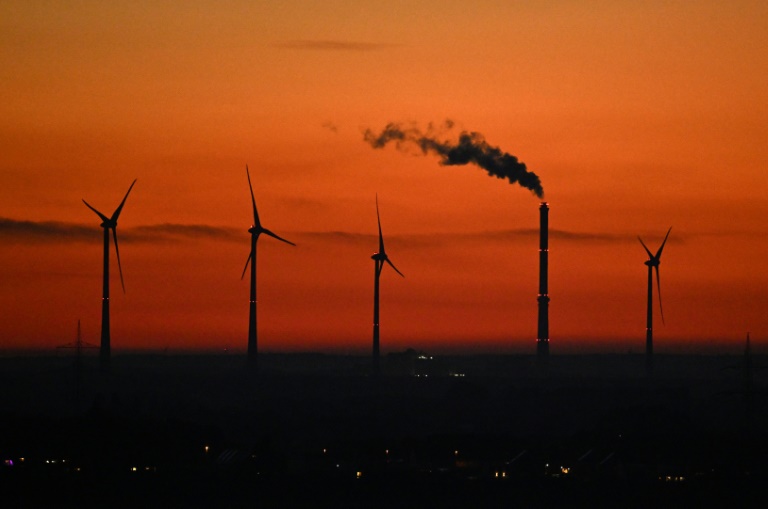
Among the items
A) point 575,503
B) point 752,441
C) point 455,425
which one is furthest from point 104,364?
point 575,503

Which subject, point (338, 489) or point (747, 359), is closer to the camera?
point (338, 489)

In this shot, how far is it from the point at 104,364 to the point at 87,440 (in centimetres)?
7379

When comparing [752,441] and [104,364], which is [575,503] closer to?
[752,441]

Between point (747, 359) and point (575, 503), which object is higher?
point (747, 359)

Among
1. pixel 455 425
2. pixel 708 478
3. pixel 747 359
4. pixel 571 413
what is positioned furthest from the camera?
pixel 571 413

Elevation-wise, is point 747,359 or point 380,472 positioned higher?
point 747,359

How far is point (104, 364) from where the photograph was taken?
186250 millimetres

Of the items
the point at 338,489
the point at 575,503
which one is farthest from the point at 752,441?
the point at 338,489

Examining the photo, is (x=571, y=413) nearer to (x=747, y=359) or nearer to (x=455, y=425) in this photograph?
(x=455, y=425)

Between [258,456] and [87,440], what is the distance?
15474 mm

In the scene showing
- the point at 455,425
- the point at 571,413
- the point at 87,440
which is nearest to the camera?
the point at 87,440

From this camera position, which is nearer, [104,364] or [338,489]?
[338,489]

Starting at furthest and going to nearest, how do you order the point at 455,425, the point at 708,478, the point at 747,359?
the point at 455,425, the point at 747,359, the point at 708,478

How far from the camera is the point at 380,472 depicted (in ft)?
348
